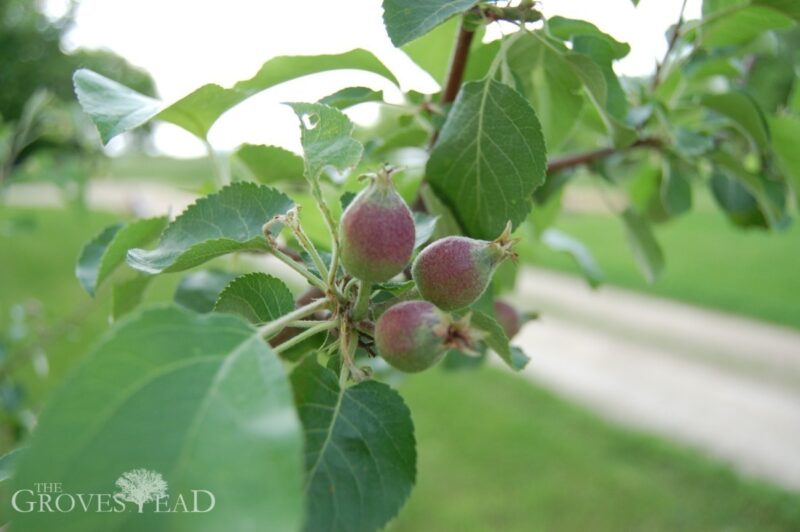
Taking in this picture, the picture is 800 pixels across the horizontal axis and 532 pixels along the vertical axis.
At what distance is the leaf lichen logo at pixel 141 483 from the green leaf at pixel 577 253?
1.11 metres

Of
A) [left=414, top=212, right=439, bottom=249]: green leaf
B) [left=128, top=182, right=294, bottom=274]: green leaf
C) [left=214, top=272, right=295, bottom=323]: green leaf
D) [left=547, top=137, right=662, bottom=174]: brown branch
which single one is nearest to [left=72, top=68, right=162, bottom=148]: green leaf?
[left=128, top=182, right=294, bottom=274]: green leaf

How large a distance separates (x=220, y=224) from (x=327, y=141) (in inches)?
6.2

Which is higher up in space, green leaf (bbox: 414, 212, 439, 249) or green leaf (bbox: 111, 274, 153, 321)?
green leaf (bbox: 414, 212, 439, 249)

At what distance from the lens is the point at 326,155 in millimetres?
690

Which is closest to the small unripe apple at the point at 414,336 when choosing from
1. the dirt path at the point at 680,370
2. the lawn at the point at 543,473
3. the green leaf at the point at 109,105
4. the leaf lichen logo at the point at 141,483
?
the leaf lichen logo at the point at 141,483

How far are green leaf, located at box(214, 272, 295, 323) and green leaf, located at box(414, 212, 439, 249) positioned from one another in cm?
15

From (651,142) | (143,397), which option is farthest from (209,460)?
(651,142)

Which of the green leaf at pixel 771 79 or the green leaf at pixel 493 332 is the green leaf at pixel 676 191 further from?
the green leaf at pixel 493 332

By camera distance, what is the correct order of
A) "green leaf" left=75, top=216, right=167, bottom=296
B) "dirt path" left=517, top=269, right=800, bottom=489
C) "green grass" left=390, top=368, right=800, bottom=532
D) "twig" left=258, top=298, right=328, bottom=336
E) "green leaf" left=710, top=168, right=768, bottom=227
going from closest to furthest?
1. "twig" left=258, top=298, right=328, bottom=336
2. "green leaf" left=75, top=216, right=167, bottom=296
3. "green leaf" left=710, top=168, right=768, bottom=227
4. "green grass" left=390, top=368, right=800, bottom=532
5. "dirt path" left=517, top=269, right=800, bottom=489

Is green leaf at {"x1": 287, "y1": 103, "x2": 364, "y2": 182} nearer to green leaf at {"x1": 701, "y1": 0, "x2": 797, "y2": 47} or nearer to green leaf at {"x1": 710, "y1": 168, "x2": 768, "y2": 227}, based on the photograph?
green leaf at {"x1": 701, "y1": 0, "x2": 797, "y2": 47}

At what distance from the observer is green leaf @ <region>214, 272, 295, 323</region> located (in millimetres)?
694

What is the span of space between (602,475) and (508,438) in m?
0.74

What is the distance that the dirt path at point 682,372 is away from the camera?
4.87m

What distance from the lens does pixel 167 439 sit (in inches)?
18.0
